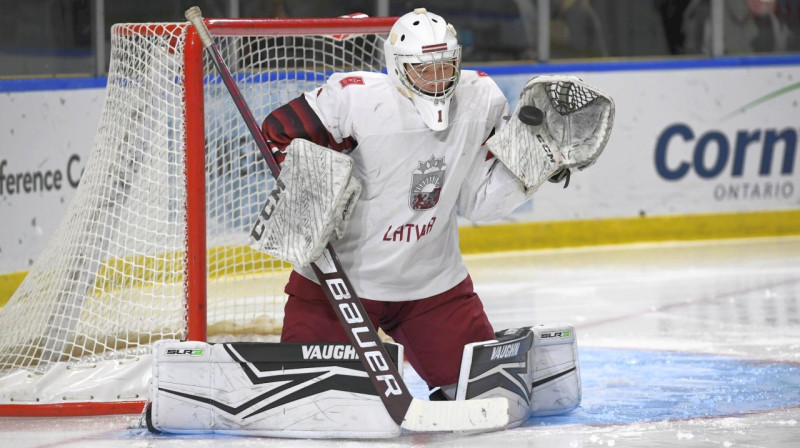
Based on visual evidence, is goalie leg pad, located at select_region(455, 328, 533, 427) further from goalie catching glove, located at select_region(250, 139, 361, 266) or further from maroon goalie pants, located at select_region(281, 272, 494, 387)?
goalie catching glove, located at select_region(250, 139, 361, 266)

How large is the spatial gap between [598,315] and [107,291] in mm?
2303

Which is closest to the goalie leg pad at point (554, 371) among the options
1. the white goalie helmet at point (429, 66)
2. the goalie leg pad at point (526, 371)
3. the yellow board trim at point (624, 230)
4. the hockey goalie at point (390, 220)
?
the goalie leg pad at point (526, 371)

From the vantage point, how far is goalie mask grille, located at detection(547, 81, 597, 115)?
383 cm

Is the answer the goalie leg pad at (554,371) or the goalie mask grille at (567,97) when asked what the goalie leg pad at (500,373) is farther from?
the goalie mask grille at (567,97)

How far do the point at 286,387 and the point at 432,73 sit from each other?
901mm

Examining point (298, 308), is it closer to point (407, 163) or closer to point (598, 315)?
point (407, 163)

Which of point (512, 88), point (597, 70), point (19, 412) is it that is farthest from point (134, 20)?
point (19, 412)

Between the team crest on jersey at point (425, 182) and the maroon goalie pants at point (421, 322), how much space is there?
29cm

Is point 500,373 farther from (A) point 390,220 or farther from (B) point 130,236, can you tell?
(B) point 130,236

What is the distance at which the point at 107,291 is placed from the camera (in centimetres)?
441

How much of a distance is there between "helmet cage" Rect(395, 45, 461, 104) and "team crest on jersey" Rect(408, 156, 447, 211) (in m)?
0.18

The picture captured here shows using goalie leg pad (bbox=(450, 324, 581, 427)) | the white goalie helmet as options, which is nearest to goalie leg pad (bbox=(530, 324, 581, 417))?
goalie leg pad (bbox=(450, 324, 581, 427))

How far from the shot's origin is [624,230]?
820 centimetres

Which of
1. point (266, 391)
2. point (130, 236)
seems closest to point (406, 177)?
point (266, 391)
